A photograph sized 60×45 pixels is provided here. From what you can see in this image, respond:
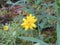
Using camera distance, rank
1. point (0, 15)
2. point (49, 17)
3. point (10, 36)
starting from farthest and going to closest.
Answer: point (0, 15)
point (10, 36)
point (49, 17)

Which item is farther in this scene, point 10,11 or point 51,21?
point 10,11

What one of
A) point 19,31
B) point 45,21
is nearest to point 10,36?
point 19,31

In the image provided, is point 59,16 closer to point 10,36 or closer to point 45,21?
point 45,21

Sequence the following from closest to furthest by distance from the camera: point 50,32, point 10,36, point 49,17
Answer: point 49,17, point 10,36, point 50,32

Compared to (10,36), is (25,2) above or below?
above

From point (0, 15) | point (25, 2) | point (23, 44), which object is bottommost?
point (23, 44)

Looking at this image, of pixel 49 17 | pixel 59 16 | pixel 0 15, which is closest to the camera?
pixel 59 16

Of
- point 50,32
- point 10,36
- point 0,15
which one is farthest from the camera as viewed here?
point 0,15

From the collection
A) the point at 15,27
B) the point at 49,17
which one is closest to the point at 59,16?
the point at 49,17

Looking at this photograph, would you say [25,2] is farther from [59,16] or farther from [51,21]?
[59,16]

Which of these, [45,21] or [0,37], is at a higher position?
[45,21]
